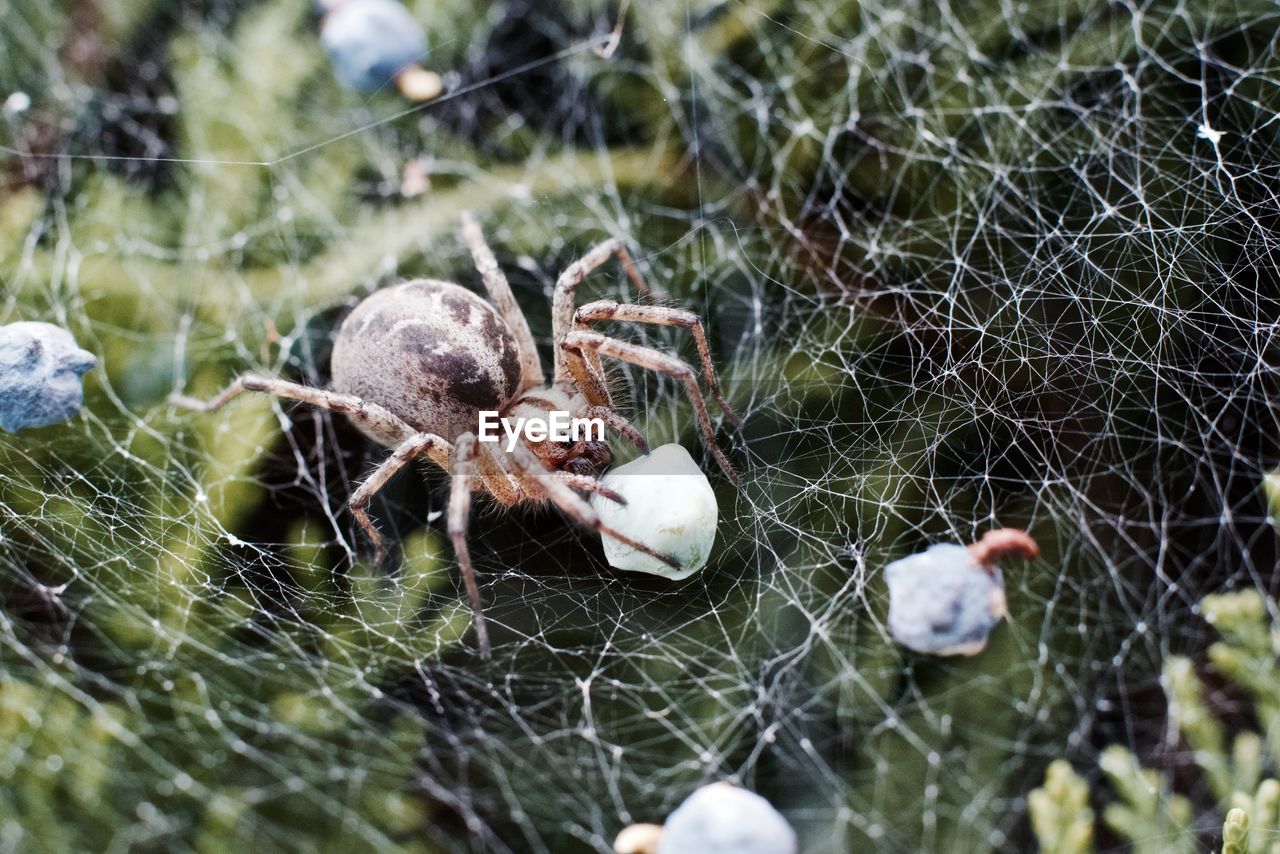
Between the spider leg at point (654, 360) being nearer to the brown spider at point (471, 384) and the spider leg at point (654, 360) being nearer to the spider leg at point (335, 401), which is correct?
the brown spider at point (471, 384)

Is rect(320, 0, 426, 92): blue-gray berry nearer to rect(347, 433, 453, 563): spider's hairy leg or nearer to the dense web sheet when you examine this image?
the dense web sheet

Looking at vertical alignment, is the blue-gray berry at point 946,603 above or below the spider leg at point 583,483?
below

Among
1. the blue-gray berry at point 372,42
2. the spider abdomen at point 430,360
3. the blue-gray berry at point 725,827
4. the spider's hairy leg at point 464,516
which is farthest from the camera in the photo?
the blue-gray berry at point 372,42

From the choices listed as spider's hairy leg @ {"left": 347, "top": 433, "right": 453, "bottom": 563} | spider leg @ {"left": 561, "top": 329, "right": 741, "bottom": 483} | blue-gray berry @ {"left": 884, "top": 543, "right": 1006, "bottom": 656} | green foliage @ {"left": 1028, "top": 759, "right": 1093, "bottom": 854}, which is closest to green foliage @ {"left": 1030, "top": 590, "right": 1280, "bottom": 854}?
green foliage @ {"left": 1028, "top": 759, "right": 1093, "bottom": 854}

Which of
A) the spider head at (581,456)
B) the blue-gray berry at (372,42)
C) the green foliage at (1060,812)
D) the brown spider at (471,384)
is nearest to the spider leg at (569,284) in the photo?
the brown spider at (471,384)

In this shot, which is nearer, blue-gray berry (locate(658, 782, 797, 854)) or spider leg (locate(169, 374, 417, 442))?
blue-gray berry (locate(658, 782, 797, 854))

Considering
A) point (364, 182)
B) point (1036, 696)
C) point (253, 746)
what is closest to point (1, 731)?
point (253, 746)

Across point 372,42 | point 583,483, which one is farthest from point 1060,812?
point 372,42
